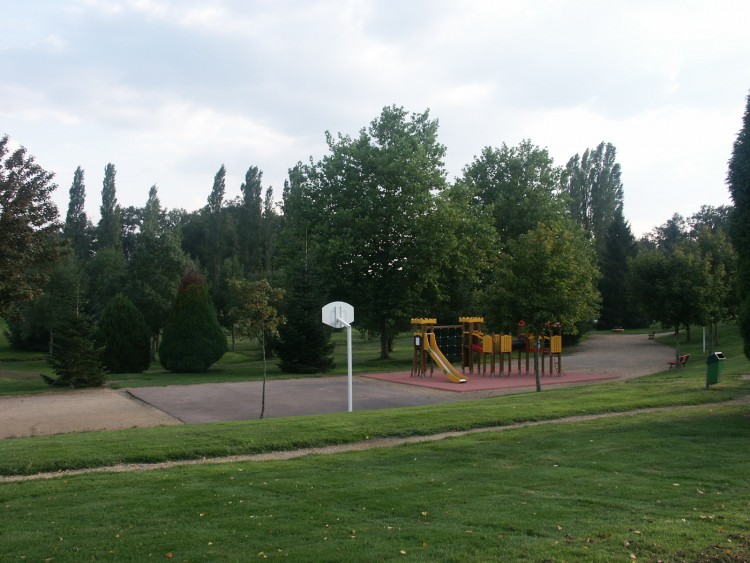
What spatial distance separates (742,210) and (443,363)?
1471 cm


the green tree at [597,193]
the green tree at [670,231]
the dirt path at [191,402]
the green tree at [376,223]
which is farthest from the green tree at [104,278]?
the green tree at [670,231]

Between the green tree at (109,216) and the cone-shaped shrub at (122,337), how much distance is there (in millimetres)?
36450

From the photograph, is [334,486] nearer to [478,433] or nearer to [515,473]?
[515,473]

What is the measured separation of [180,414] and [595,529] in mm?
13151

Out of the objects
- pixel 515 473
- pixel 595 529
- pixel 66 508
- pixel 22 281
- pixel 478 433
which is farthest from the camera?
pixel 22 281

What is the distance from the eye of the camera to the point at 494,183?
1788 inches

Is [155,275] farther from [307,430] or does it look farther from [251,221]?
[307,430]

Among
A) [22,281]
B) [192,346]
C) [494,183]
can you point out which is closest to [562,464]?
[22,281]

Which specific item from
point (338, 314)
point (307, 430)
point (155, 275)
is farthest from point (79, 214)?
point (307, 430)

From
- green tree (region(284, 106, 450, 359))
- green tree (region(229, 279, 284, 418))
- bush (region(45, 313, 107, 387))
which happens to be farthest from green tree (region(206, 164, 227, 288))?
green tree (region(229, 279, 284, 418))

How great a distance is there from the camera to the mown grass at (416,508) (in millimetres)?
5461

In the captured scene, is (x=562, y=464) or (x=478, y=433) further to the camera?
(x=478, y=433)

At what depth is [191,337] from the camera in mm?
29172

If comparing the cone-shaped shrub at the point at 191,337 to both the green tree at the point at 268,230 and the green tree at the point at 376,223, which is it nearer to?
the green tree at the point at 376,223
